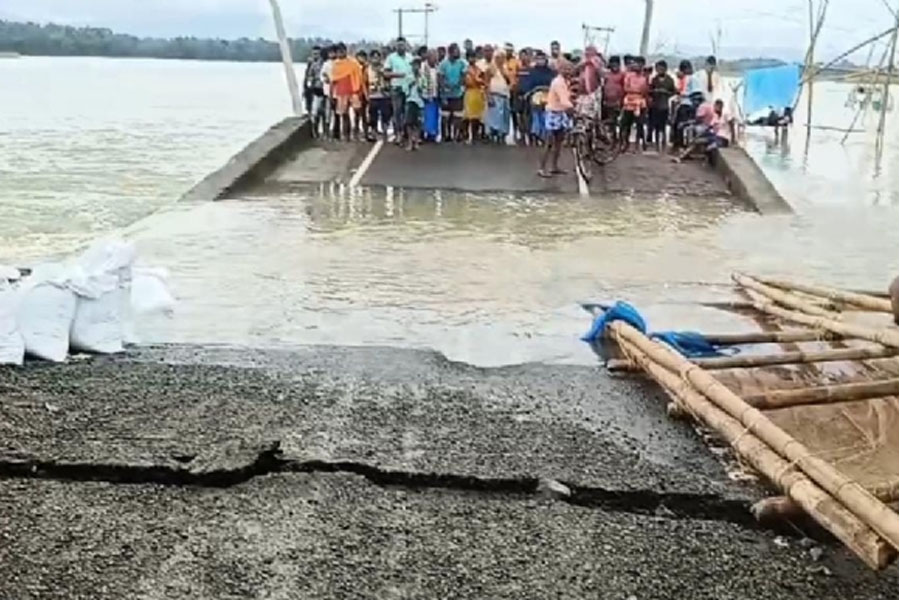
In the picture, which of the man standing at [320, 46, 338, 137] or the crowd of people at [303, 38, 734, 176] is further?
the man standing at [320, 46, 338, 137]

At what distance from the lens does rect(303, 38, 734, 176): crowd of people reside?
1664cm

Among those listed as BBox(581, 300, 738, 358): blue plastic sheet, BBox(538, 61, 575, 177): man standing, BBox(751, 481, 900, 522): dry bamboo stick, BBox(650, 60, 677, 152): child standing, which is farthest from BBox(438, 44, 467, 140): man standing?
BBox(751, 481, 900, 522): dry bamboo stick

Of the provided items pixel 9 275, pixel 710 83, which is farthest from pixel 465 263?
pixel 710 83

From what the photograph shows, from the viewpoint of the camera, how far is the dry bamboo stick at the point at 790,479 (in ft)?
11.1

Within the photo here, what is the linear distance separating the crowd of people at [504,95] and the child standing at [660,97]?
1cm

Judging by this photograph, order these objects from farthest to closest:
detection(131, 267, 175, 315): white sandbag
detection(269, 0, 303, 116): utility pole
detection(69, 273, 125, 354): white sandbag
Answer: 1. detection(269, 0, 303, 116): utility pole
2. detection(131, 267, 175, 315): white sandbag
3. detection(69, 273, 125, 354): white sandbag

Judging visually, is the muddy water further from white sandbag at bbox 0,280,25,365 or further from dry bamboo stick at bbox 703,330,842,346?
white sandbag at bbox 0,280,25,365

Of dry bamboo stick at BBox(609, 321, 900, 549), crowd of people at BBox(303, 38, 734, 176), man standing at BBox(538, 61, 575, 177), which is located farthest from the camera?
crowd of people at BBox(303, 38, 734, 176)

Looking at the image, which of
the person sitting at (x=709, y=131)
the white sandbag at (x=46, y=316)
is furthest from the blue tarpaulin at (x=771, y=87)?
the white sandbag at (x=46, y=316)

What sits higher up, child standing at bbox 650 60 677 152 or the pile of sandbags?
child standing at bbox 650 60 677 152

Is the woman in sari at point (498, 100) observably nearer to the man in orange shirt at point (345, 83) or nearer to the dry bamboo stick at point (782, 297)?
the man in orange shirt at point (345, 83)

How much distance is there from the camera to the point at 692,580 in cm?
354

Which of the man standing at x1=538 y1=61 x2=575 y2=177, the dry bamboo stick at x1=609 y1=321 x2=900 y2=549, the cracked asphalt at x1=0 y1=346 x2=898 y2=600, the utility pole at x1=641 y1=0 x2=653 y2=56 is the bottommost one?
the cracked asphalt at x1=0 y1=346 x2=898 y2=600

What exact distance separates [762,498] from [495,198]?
366 inches
